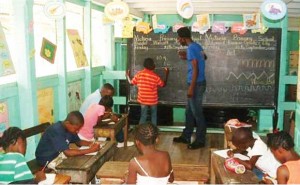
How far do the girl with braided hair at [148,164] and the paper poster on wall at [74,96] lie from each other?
3.84 meters

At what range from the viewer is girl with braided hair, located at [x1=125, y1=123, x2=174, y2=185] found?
2.84 m

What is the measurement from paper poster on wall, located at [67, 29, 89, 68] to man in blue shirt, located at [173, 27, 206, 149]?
5.58 feet

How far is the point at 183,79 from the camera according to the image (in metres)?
7.60

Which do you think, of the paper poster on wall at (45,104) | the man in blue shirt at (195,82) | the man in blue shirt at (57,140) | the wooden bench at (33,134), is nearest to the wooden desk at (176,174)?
the man in blue shirt at (57,140)

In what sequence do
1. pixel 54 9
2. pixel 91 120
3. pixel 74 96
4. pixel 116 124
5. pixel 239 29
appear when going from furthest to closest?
pixel 239 29 < pixel 74 96 < pixel 116 124 < pixel 91 120 < pixel 54 9

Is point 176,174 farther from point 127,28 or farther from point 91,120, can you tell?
point 127,28

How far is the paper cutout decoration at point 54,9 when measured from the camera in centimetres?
482

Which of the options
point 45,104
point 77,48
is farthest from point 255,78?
point 45,104

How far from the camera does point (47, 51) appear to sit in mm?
5242

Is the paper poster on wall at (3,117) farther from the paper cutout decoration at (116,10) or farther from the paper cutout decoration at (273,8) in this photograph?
the paper cutout decoration at (273,8)

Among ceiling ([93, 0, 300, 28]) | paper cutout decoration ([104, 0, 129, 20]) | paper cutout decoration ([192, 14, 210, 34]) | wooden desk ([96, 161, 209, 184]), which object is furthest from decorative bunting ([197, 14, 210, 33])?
wooden desk ([96, 161, 209, 184])

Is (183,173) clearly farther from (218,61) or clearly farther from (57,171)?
(218,61)

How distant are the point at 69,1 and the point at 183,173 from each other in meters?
4.09

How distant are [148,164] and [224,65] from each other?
16.5 feet
